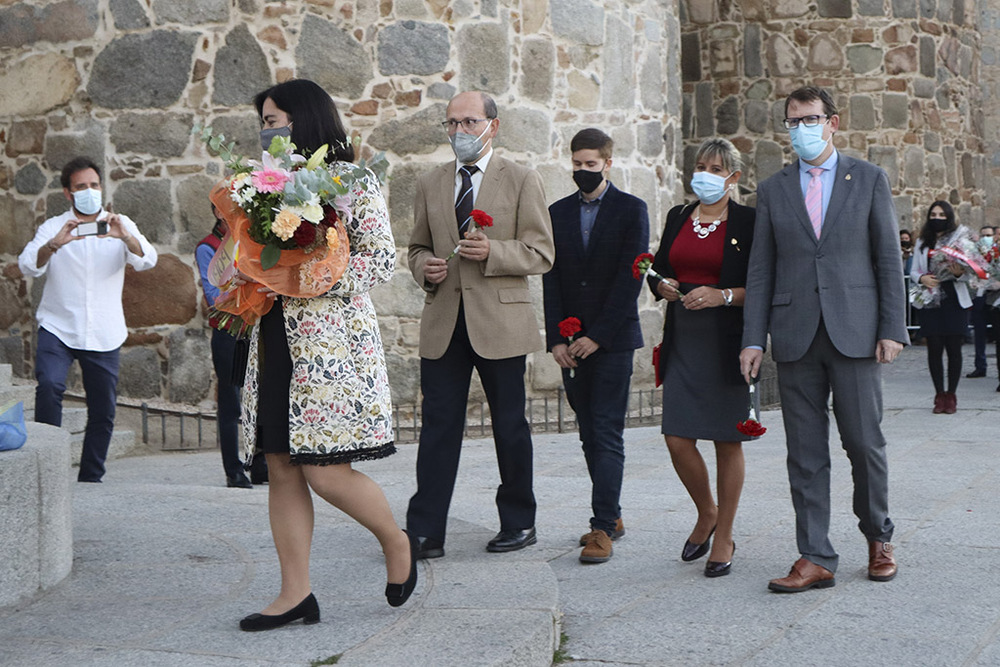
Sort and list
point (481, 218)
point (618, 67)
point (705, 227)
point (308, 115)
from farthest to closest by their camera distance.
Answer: point (618, 67), point (705, 227), point (481, 218), point (308, 115)

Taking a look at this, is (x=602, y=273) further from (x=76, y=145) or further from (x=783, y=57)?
(x=783, y=57)

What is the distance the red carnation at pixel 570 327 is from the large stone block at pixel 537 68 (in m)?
4.99

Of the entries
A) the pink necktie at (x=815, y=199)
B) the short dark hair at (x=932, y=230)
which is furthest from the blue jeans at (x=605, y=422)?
the short dark hair at (x=932, y=230)

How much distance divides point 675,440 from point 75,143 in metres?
6.32

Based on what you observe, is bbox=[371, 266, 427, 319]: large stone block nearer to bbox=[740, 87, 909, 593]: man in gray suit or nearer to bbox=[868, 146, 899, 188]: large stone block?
bbox=[740, 87, 909, 593]: man in gray suit

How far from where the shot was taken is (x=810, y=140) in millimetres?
4887

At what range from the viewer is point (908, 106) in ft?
55.8

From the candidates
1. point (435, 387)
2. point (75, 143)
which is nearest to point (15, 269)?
point (75, 143)

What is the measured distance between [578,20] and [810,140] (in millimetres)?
5742

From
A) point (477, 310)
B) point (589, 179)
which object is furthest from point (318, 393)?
point (589, 179)

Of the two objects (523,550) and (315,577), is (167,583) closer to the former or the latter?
(315,577)

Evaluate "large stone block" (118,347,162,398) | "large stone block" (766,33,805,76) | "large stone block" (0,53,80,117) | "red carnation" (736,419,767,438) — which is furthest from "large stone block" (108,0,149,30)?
"large stone block" (766,33,805,76)

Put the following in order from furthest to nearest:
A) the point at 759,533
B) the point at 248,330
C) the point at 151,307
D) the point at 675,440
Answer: the point at 151,307, the point at 759,533, the point at 675,440, the point at 248,330

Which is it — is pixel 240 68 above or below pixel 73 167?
above
